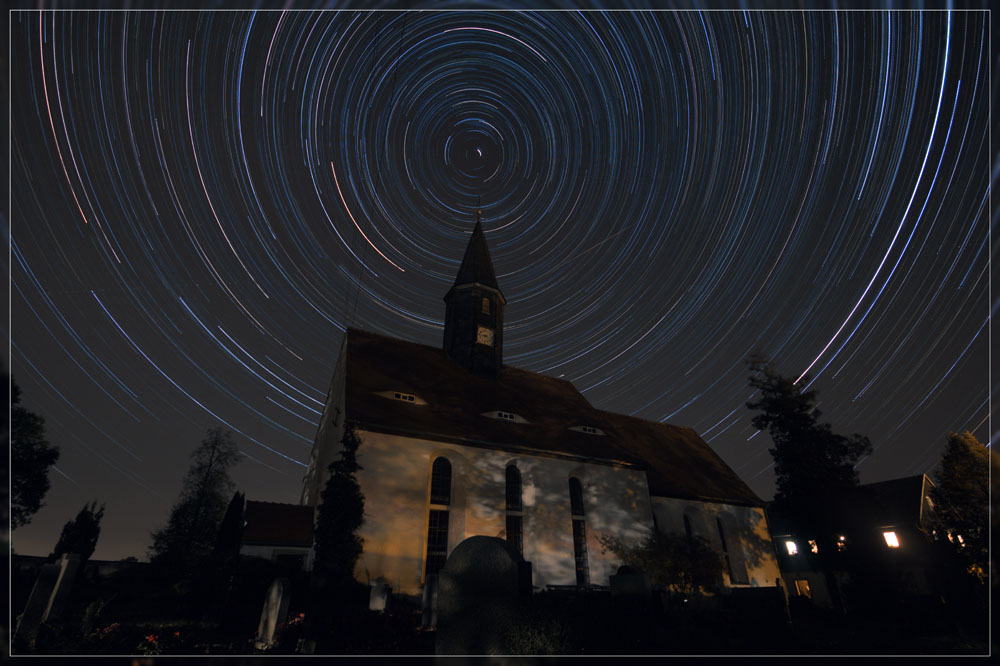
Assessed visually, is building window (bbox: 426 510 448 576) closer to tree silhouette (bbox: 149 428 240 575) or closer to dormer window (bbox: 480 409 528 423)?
dormer window (bbox: 480 409 528 423)

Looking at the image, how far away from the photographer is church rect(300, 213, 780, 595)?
19391mm

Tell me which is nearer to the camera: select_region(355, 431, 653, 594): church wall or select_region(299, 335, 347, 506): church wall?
select_region(355, 431, 653, 594): church wall

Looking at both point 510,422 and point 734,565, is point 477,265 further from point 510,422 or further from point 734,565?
point 734,565

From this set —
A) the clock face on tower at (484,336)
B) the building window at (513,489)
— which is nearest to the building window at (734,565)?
the building window at (513,489)

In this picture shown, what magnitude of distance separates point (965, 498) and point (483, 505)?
855 inches

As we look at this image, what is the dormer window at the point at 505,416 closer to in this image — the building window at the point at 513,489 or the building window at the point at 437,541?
the building window at the point at 513,489

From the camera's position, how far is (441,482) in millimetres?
20797

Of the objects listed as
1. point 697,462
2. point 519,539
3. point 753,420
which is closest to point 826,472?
point 753,420

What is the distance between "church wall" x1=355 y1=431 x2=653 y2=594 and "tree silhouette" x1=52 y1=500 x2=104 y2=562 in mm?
31461

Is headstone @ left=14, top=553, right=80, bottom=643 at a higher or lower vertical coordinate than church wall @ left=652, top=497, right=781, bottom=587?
lower

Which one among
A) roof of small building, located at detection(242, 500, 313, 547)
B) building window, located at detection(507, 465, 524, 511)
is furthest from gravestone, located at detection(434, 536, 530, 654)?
roof of small building, located at detection(242, 500, 313, 547)

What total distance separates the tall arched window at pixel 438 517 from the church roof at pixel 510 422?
158 centimetres

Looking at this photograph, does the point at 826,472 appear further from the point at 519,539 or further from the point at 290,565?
the point at 290,565

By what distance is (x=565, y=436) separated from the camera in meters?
25.4
